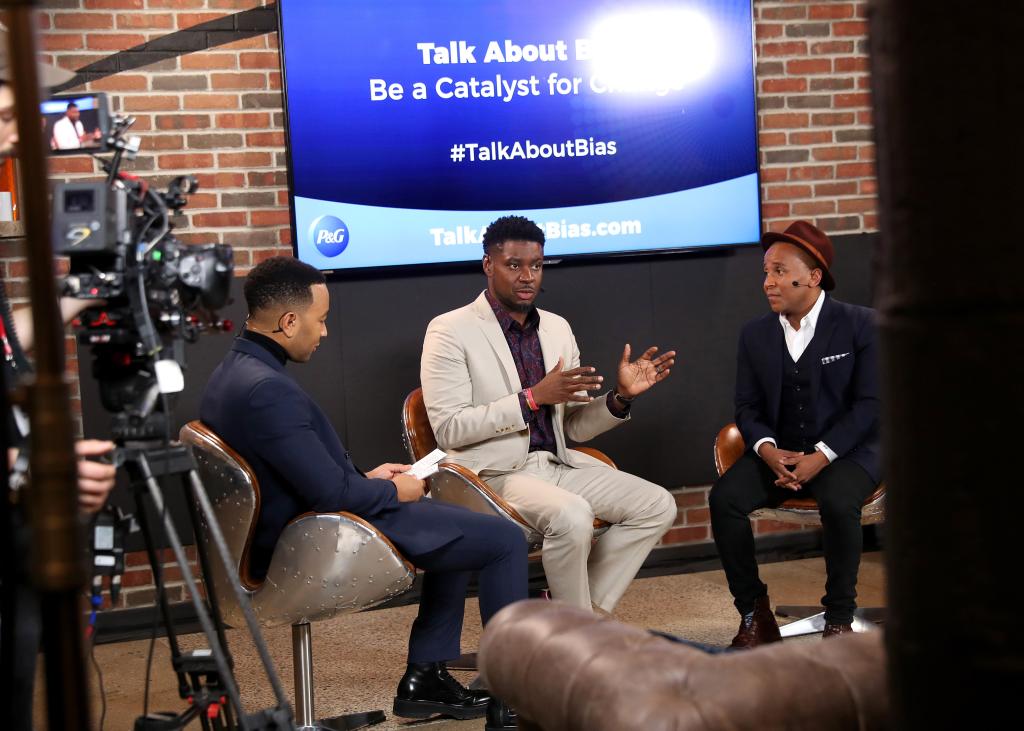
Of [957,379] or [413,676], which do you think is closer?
[957,379]

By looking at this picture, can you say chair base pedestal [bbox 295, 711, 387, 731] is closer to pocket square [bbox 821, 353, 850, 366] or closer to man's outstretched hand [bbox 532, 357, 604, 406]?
man's outstretched hand [bbox 532, 357, 604, 406]

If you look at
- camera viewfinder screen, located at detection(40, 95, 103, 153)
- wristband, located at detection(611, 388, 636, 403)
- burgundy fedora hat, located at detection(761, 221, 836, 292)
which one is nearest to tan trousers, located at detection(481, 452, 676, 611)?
wristband, located at detection(611, 388, 636, 403)

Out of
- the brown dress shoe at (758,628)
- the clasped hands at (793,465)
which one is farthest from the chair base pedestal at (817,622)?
the clasped hands at (793,465)

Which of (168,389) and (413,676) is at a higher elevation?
(168,389)

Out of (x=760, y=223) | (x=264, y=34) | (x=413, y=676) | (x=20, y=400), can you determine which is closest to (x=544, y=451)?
(x=413, y=676)

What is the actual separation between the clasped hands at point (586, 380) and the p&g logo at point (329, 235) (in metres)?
1.05

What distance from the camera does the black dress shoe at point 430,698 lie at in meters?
3.44

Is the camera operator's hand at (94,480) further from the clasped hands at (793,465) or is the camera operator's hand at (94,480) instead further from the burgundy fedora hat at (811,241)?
the burgundy fedora hat at (811,241)

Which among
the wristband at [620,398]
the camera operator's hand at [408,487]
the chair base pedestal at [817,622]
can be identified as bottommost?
the chair base pedestal at [817,622]

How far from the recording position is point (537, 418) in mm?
4129

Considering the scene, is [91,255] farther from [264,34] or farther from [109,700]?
[264,34]

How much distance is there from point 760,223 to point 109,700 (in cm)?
310

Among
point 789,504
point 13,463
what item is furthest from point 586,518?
point 13,463

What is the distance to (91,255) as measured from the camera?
2.28 metres
